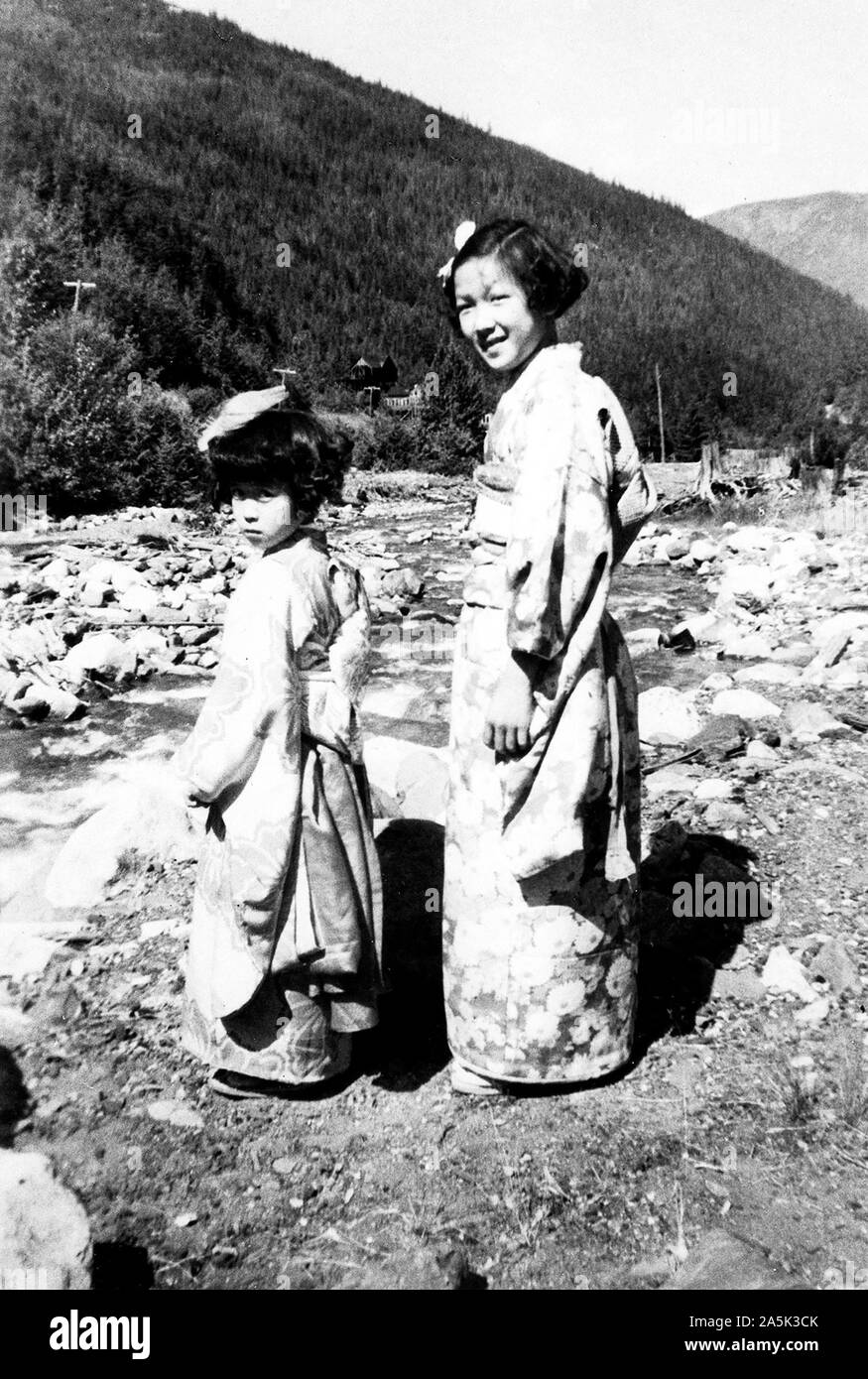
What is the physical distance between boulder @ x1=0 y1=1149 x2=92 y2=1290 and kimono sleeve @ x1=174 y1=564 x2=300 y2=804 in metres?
0.90

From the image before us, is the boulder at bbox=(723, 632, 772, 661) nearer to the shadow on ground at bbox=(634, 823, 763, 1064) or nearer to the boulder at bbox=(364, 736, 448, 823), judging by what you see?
the boulder at bbox=(364, 736, 448, 823)

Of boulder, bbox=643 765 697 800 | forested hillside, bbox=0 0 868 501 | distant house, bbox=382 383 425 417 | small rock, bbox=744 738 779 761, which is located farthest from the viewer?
distant house, bbox=382 383 425 417

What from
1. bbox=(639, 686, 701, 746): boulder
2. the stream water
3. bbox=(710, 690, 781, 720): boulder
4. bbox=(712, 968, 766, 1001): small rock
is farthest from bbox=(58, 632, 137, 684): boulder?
bbox=(712, 968, 766, 1001): small rock

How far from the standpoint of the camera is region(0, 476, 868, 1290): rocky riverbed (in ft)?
7.84

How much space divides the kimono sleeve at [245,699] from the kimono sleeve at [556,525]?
1.89ft

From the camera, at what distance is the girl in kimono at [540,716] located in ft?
7.93

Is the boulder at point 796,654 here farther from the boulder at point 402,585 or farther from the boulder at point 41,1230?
the boulder at point 41,1230

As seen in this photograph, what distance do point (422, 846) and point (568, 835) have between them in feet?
4.47

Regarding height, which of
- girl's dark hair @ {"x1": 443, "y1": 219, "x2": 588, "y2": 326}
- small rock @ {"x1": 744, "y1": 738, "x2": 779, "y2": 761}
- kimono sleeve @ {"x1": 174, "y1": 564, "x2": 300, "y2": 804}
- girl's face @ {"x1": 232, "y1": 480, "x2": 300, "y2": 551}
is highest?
girl's dark hair @ {"x1": 443, "y1": 219, "x2": 588, "y2": 326}

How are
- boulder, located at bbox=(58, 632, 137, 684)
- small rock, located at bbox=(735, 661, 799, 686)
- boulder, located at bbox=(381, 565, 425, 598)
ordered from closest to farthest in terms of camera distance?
small rock, located at bbox=(735, 661, 799, 686), boulder, located at bbox=(58, 632, 137, 684), boulder, located at bbox=(381, 565, 425, 598)

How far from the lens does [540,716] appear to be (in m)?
2.46

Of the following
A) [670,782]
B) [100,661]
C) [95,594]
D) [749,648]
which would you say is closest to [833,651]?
[749,648]

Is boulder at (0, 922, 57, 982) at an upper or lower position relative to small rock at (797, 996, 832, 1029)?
lower
